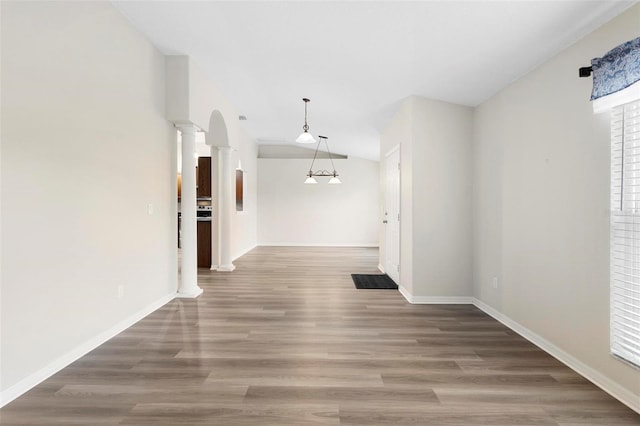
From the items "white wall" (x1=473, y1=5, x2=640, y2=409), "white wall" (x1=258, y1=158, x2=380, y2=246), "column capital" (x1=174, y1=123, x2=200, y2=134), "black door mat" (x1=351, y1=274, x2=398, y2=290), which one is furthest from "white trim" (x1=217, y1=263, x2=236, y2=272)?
"white wall" (x1=473, y1=5, x2=640, y2=409)

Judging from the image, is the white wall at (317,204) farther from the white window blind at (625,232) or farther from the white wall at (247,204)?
the white window blind at (625,232)

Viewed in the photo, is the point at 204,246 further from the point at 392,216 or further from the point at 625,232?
the point at 625,232

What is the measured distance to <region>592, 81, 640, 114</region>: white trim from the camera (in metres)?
1.99

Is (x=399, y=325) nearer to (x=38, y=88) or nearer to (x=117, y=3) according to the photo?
(x=38, y=88)

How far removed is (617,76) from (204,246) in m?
6.29

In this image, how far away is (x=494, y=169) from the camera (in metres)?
3.75

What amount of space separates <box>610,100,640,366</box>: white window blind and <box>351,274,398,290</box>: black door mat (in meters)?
2.99

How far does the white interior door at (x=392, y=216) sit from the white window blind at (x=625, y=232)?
2894 millimetres

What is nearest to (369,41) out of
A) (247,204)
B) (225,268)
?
(225,268)

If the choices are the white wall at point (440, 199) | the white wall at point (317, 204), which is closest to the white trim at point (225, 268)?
the white wall at point (440, 199)

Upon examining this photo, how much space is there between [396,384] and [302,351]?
85cm

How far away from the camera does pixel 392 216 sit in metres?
5.56

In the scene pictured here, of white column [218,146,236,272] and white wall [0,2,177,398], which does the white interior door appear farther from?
white wall [0,2,177,398]

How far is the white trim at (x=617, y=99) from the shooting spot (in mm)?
1987
